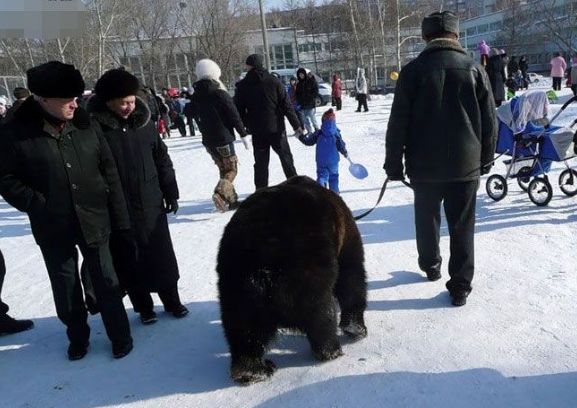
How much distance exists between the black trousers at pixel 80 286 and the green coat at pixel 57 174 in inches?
4.0

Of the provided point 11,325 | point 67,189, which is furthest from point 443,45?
point 11,325

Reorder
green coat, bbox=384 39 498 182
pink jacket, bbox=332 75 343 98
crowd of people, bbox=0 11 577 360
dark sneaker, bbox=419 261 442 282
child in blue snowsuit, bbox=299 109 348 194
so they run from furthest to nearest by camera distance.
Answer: pink jacket, bbox=332 75 343 98
child in blue snowsuit, bbox=299 109 348 194
dark sneaker, bbox=419 261 442 282
green coat, bbox=384 39 498 182
crowd of people, bbox=0 11 577 360

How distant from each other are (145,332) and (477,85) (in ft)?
10.2

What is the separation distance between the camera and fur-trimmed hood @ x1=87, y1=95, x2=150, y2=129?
11.0 feet

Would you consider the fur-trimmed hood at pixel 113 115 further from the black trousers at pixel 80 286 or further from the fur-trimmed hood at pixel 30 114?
the black trousers at pixel 80 286

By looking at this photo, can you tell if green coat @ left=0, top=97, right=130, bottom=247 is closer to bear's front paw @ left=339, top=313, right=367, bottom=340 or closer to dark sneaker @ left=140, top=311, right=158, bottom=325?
dark sneaker @ left=140, top=311, right=158, bottom=325

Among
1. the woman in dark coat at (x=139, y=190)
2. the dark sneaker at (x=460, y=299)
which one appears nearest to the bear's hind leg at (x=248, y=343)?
the woman in dark coat at (x=139, y=190)

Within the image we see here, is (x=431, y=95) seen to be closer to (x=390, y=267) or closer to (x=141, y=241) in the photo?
(x=390, y=267)

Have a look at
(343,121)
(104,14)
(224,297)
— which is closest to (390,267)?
(224,297)

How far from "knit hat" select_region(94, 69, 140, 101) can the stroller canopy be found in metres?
4.62

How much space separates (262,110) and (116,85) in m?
3.68

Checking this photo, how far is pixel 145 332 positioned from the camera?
144 inches

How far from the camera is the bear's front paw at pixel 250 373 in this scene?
9.11 feet

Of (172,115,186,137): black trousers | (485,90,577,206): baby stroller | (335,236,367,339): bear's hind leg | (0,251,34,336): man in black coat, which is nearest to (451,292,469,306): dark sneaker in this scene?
(335,236,367,339): bear's hind leg
